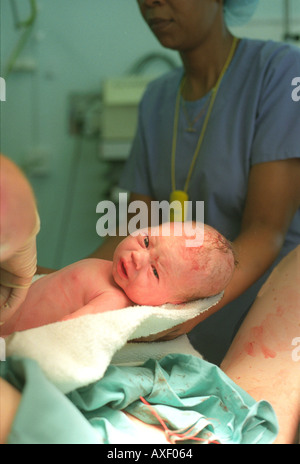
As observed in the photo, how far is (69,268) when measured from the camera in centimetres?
69

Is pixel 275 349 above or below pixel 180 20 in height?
below

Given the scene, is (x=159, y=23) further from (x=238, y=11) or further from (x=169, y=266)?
(x=169, y=266)

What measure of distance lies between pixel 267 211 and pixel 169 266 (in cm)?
28

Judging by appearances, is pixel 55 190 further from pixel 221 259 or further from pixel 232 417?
pixel 232 417

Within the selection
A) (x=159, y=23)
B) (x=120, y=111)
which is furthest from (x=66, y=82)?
(x=159, y=23)

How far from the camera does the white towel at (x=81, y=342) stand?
52 cm

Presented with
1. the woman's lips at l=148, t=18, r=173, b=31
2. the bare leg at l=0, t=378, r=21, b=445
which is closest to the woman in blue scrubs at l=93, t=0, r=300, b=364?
the woman's lips at l=148, t=18, r=173, b=31

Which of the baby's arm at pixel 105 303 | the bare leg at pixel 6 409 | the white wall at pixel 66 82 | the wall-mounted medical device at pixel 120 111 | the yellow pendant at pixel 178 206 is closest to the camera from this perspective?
the bare leg at pixel 6 409

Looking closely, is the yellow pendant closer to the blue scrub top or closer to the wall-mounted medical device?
the blue scrub top

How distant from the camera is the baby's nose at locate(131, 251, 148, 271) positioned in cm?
68

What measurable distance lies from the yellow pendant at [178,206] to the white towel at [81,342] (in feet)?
0.54

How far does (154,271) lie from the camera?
69 cm

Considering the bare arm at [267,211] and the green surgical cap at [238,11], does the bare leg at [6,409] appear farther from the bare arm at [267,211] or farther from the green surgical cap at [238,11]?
the green surgical cap at [238,11]

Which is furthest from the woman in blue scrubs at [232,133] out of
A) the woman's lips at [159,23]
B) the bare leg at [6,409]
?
the bare leg at [6,409]
